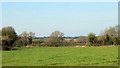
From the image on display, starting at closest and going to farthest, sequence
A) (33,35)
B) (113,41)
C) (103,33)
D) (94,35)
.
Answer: (113,41) → (94,35) → (103,33) → (33,35)

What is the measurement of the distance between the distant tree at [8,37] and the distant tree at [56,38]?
18.7 m

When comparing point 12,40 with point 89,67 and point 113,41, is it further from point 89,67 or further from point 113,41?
point 113,41

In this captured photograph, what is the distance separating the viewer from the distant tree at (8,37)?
102 feet

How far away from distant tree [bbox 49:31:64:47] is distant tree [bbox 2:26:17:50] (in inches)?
737

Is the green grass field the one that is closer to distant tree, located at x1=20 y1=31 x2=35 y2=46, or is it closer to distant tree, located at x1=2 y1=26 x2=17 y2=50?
distant tree, located at x1=2 y1=26 x2=17 y2=50

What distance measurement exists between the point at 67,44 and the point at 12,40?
2092 cm

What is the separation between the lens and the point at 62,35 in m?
55.5

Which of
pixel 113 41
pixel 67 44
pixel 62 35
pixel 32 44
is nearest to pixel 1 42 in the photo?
pixel 32 44

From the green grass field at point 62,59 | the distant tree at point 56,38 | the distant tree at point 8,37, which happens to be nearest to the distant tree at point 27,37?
the distant tree at point 56,38

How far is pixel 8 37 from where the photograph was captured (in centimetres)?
3159

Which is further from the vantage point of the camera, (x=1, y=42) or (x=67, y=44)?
(x=67, y=44)

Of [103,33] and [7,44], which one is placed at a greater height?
[103,33]

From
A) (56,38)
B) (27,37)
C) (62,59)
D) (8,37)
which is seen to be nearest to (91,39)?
(56,38)

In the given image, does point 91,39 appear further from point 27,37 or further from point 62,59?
point 62,59
